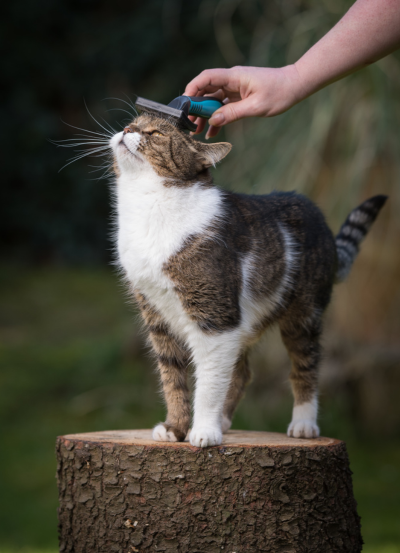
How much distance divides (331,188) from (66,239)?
17.0 ft

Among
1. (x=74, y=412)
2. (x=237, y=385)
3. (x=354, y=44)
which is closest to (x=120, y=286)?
(x=237, y=385)

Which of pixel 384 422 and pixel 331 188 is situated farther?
pixel 384 422

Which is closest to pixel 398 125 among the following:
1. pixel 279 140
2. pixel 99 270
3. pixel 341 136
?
pixel 341 136

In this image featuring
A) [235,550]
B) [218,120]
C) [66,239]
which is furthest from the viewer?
[66,239]

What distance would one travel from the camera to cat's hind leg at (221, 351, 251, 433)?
2.16 meters

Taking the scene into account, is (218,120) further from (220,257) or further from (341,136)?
(341,136)

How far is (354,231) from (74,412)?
10.7 feet

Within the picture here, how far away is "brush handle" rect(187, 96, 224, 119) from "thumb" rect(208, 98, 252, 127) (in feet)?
0.11

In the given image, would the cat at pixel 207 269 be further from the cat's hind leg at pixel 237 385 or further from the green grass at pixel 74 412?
the green grass at pixel 74 412

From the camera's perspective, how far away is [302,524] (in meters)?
1.73

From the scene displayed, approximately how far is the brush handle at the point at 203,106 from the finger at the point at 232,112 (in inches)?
1.5

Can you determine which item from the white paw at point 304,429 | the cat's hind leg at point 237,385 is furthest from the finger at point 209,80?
the white paw at point 304,429

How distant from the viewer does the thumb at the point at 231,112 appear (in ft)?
5.94

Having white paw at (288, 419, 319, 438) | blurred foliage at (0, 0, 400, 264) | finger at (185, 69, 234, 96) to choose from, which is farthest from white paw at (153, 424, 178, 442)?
blurred foliage at (0, 0, 400, 264)
